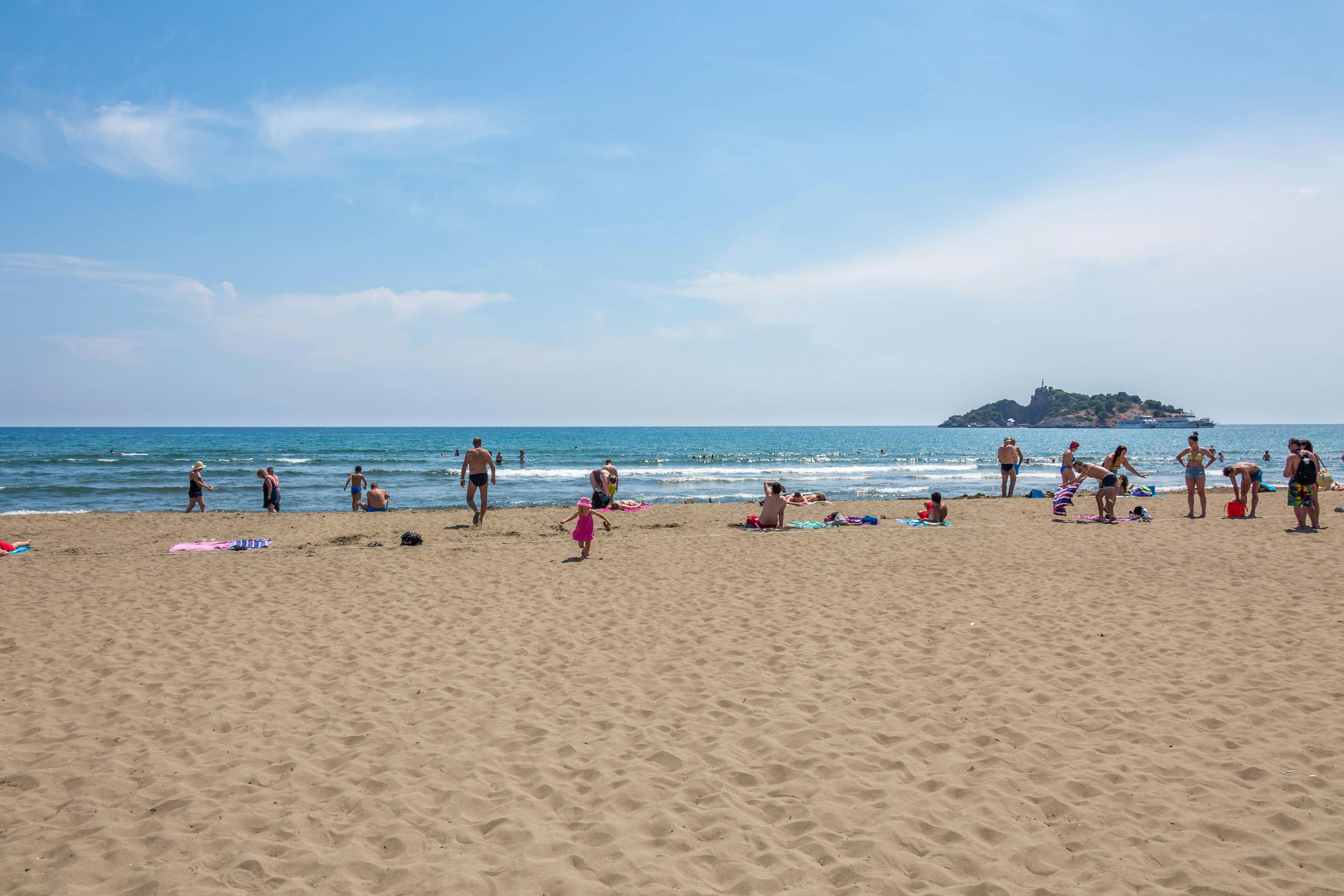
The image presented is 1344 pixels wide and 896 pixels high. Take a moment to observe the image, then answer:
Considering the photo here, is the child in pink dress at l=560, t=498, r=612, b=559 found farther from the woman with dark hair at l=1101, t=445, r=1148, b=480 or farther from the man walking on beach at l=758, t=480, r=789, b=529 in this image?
the woman with dark hair at l=1101, t=445, r=1148, b=480

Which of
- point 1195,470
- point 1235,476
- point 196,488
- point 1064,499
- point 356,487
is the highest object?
point 1195,470

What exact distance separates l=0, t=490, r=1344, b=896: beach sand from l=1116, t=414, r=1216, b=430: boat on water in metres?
155

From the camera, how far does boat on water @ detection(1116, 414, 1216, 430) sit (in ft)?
435

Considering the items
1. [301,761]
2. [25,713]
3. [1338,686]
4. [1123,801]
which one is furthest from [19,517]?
[1338,686]

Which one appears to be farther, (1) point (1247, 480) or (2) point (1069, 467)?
(2) point (1069, 467)

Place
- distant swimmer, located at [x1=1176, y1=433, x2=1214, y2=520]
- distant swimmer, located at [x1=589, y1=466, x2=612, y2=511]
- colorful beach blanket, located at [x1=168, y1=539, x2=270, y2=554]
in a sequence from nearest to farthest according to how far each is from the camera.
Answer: colorful beach blanket, located at [x1=168, y1=539, x2=270, y2=554]
distant swimmer, located at [x1=1176, y1=433, x2=1214, y2=520]
distant swimmer, located at [x1=589, y1=466, x2=612, y2=511]

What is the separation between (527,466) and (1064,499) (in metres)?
36.7

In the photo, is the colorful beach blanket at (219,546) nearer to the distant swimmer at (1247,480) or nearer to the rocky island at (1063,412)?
the distant swimmer at (1247,480)

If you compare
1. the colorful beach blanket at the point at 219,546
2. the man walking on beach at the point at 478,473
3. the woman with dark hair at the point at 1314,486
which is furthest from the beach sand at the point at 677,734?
the woman with dark hair at the point at 1314,486

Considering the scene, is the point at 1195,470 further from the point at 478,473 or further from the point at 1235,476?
the point at 478,473

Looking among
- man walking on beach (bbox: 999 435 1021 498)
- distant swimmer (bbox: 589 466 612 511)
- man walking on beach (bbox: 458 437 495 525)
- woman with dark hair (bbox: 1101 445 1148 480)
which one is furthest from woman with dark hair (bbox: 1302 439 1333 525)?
man walking on beach (bbox: 458 437 495 525)

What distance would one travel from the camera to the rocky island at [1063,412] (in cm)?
14250

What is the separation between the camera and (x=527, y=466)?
153 ft

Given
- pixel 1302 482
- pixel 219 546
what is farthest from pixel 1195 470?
pixel 219 546
